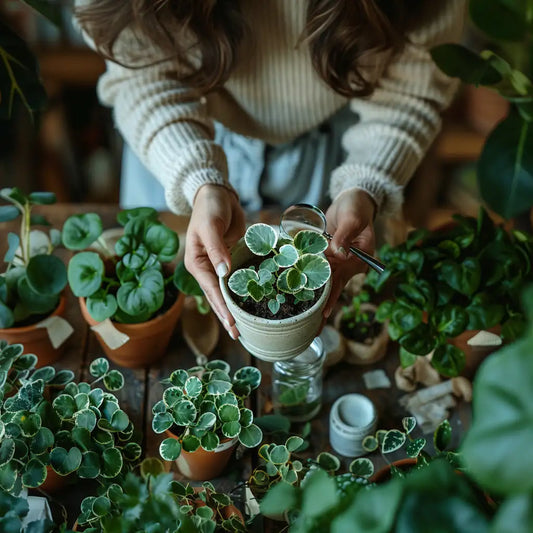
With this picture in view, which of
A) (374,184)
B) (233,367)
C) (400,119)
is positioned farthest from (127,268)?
(400,119)

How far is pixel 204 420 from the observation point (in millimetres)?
875

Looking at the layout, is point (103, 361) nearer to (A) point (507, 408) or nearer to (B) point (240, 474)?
(B) point (240, 474)

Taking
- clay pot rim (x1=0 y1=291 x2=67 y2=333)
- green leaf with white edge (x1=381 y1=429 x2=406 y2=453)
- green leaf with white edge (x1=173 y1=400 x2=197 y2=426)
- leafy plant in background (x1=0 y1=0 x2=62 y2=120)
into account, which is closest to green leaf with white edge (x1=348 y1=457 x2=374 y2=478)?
green leaf with white edge (x1=381 y1=429 x2=406 y2=453)

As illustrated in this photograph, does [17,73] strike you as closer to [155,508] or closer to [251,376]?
[251,376]

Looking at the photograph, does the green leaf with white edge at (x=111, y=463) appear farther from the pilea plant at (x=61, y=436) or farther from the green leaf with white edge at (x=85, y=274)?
the green leaf with white edge at (x=85, y=274)

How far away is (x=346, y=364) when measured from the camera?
1.13 m

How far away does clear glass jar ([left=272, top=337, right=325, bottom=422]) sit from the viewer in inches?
39.7

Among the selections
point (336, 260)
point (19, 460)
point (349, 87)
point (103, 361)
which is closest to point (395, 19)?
point (349, 87)

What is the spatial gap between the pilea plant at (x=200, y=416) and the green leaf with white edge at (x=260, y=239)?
222 mm

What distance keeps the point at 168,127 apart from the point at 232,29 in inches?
8.6

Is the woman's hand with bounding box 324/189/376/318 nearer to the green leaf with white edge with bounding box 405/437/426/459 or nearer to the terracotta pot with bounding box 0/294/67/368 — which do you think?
the green leaf with white edge with bounding box 405/437/426/459

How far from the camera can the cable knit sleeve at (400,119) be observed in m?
1.15

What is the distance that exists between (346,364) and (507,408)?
71 centimetres

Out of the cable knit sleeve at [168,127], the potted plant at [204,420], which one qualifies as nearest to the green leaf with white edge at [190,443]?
the potted plant at [204,420]
